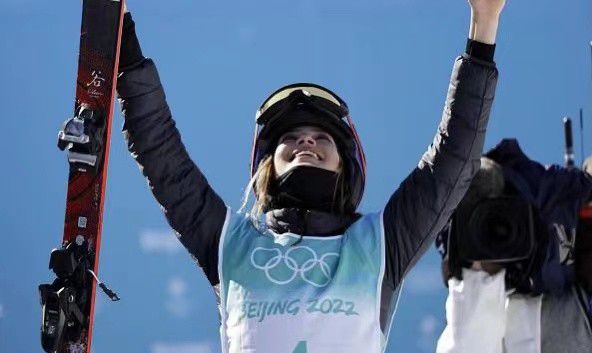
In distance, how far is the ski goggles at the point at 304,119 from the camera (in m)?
3.10

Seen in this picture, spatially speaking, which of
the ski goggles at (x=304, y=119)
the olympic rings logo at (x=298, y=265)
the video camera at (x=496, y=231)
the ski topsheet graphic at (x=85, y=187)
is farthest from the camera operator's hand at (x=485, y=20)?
the video camera at (x=496, y=231)

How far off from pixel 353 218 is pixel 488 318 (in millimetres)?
1043

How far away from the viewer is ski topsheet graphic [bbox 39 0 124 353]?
3301 mm

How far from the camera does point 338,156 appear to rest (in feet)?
10.1

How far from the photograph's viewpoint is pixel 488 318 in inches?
150

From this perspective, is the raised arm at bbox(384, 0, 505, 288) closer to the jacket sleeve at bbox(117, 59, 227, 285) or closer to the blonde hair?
the blonde hair

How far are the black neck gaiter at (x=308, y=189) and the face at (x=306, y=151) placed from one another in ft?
0.08

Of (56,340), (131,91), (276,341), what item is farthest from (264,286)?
(56,340)

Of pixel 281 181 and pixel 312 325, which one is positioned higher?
pixel 281 181

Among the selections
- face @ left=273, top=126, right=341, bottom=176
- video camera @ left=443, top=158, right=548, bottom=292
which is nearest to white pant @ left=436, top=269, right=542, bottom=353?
video camera @ left=443, top=158, right=548, bottom=292

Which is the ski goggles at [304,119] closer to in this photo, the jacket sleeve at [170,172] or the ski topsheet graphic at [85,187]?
the jacket sleeve at [170,172]

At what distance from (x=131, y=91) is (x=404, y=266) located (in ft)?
2.75

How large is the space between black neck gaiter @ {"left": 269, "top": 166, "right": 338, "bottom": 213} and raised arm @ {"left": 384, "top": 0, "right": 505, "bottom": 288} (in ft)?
0.63

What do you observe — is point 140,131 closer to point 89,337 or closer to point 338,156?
point 338,156
